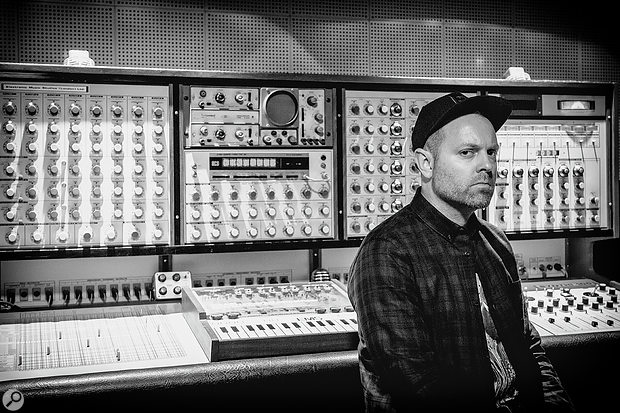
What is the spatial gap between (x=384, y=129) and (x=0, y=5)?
196cm

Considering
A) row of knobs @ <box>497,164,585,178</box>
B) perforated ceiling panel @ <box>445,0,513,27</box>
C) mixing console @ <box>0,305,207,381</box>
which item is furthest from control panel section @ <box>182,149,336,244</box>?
perforated ceiling panel @ <box>445,0,513,27</box>

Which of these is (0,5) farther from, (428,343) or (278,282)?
(428,343)

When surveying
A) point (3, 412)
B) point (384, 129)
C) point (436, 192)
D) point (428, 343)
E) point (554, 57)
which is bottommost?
point (3, 412)

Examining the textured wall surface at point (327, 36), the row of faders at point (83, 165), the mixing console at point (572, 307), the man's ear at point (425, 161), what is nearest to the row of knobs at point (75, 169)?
the row of faders at point (83, 165)

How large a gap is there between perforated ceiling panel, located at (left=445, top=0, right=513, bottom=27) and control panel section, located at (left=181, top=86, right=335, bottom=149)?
1110mm

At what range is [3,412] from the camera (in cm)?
209

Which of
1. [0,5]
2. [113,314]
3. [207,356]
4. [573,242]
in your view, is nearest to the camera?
[207,356]

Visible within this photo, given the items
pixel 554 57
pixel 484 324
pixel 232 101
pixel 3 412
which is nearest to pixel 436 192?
pixel 484 324

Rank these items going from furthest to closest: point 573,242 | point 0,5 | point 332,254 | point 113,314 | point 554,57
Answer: point 554,57 < point 573,242 < point 332,254 < point 0,5 < point 113,314

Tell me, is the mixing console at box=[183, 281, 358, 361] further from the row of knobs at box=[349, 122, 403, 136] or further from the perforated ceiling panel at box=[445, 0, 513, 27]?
the perforated ceiling panel at box=[445, 0, 513, 27]

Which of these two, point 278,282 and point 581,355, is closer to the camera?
point 581,355

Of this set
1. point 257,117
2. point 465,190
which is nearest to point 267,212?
point 257,117

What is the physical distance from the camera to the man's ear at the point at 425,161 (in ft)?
7.15

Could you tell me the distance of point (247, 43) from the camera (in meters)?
3.49
